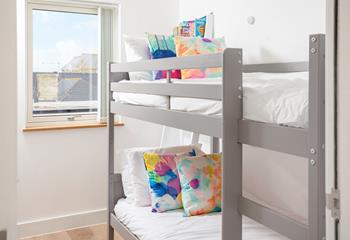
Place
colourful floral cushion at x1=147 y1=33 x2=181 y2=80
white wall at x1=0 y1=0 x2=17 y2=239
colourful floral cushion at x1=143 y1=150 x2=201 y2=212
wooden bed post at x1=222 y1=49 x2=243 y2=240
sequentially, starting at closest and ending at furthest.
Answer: white wall at x1=0 y1=0 x2=17 y2=239
wooden bed post at x1=222 y1=49 x2=243 y2=240
colourful floral cushion at x1=143 y1=150 x2=201 y2=212
colourful floral cushion at x1=147 y1=33 x2=181 y2=80

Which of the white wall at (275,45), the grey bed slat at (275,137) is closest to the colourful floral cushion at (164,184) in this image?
the white wall at (275,45)

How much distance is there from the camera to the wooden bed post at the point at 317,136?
1109mm

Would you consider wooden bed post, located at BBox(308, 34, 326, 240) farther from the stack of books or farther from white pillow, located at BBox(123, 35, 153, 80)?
the stack of books

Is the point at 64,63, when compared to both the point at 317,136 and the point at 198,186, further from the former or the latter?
the point at 317,136

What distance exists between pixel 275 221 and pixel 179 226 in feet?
2.78

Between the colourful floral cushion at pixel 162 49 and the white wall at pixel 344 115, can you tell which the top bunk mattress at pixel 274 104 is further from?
the colourful floral cushion at pixel 162 49

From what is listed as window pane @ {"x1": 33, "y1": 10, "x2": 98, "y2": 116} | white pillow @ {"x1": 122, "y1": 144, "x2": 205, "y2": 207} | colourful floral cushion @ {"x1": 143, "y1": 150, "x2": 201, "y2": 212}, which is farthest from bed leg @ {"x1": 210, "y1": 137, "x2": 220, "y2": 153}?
window pane @ {"x1": 33, "y1": 10, "x2": 98, "y2": 116}

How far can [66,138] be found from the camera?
3195mm

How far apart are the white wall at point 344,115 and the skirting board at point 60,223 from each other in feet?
9.18

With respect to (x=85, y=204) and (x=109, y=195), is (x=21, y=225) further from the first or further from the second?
(x=109, y=195)

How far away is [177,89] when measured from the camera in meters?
1.80

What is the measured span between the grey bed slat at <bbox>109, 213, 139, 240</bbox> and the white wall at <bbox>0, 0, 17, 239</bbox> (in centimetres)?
129

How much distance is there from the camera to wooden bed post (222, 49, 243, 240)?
1.41m

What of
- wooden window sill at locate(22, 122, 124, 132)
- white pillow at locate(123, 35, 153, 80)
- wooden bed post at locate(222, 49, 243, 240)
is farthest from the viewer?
wooden window sill at locate(22, 122, 124, 132)
